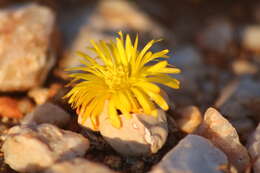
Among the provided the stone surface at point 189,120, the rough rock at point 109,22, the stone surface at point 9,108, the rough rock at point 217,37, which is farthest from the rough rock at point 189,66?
the stone surface at point 9,108

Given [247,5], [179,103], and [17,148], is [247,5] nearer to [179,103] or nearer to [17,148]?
[179,103]

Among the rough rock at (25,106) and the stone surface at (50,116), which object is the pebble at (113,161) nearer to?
the stone surface at (50,116)

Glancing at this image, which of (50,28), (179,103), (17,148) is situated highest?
(50,28)

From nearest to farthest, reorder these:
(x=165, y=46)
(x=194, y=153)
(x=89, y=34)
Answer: (x=194, y=153)
(x=89, y=34)
(x=165, y=46)

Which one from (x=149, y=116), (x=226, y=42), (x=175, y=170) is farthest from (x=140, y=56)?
(x=226, y=42)

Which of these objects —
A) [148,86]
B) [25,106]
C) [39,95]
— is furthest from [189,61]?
[148,86]

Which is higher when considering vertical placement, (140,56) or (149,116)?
(140,56)

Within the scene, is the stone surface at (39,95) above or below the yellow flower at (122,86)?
below
